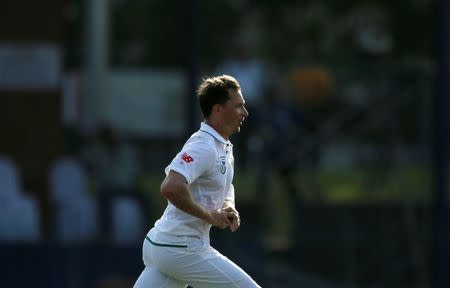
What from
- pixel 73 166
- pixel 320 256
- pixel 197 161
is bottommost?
pixel 320 256

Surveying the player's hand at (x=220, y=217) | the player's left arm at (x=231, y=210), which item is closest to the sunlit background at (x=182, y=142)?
the player's left arm at (x=231, y=210)

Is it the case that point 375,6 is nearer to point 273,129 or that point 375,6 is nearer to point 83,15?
point 273,129

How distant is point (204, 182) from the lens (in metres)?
8.16

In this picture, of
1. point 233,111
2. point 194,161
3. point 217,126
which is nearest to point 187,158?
point 194,161

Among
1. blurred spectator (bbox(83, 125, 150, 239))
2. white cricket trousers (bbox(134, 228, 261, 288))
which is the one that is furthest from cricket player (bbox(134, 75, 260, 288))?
blurred spectator (bbox(83, 125, 150, 239))

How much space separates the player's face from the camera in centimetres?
823

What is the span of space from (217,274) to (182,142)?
17.9 feet

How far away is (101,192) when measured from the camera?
525 inches

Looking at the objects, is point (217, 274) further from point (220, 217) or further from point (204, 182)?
point (204, 182)

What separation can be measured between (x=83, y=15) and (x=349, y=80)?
283cm

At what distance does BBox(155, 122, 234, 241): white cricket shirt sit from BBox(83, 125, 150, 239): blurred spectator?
504 cm

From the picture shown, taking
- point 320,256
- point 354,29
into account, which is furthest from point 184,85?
point 354,29

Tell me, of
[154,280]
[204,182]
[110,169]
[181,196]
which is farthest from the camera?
[110,169]

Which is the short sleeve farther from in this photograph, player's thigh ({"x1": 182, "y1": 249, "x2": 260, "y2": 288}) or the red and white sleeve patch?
player's thigh ({"x1": 182, "y1": 249, "x2": 260, "y2": 288})
